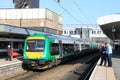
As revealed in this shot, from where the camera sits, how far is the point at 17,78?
20469 mm

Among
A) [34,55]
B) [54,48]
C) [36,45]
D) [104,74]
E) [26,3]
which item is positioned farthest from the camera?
[26,3]

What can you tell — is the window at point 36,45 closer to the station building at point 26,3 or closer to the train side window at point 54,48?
the train side window at point 54,48

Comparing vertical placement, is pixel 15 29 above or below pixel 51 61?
above

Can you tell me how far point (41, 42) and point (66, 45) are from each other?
27.4ft

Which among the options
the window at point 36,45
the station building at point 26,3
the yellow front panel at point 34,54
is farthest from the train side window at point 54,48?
the station building at point 26,3

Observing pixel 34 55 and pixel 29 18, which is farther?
pixel 29 18

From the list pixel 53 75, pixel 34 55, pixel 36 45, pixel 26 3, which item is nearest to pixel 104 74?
pixel 53 75

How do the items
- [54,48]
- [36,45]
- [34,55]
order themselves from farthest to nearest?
[54,48] < [36,45] < [34,55]

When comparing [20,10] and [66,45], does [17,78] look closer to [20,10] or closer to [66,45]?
[66,45]

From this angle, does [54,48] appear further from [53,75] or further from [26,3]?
[26,3]

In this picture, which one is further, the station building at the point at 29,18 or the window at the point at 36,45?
the station building at the point at 29,18

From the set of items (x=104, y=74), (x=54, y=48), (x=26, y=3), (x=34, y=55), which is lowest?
(x=104, y=74)

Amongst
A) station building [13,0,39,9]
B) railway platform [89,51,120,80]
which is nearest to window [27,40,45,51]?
railway platform [89,51,120,80]

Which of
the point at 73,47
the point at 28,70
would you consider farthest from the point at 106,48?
the point at 73,47
